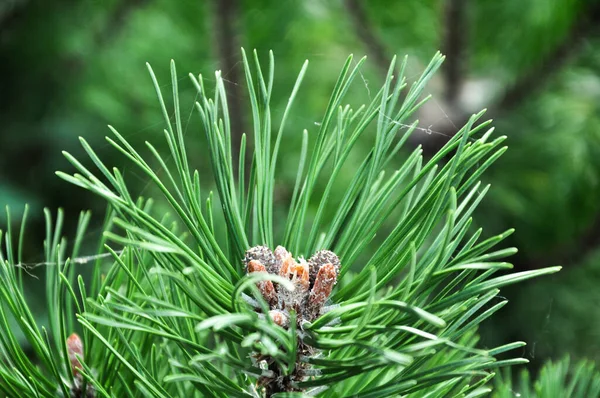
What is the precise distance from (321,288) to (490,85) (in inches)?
29.2

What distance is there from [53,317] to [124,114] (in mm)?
860

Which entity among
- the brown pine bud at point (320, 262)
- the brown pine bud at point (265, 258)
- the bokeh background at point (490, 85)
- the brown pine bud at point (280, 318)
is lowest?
the brown pine bud at point (280, 318)

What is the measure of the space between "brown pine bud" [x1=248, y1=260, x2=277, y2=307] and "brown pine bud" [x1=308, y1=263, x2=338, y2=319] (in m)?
0.01

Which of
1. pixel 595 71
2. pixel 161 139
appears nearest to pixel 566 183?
pixel 595 71

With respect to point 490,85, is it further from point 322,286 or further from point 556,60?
point 322,286

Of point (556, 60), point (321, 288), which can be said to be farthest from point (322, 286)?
point (556, 60)

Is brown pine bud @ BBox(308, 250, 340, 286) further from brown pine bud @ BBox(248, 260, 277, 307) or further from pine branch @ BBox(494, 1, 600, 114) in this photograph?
pine branch @ BBox(494, 1, 600, 114)

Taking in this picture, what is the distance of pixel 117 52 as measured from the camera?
110 centimetres

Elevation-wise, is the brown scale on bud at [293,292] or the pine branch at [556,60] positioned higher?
the pine branch at [556,60]

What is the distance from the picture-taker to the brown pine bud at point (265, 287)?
0.22 metres

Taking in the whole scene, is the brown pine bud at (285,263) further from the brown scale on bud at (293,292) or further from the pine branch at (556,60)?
the pine branch at (556,60)

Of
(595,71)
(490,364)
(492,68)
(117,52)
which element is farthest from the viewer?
(117,52)

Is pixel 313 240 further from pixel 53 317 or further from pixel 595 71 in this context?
pixel 595 71

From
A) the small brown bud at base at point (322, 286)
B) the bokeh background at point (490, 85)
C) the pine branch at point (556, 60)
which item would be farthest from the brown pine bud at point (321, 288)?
the pine branch at point (556, 60)
